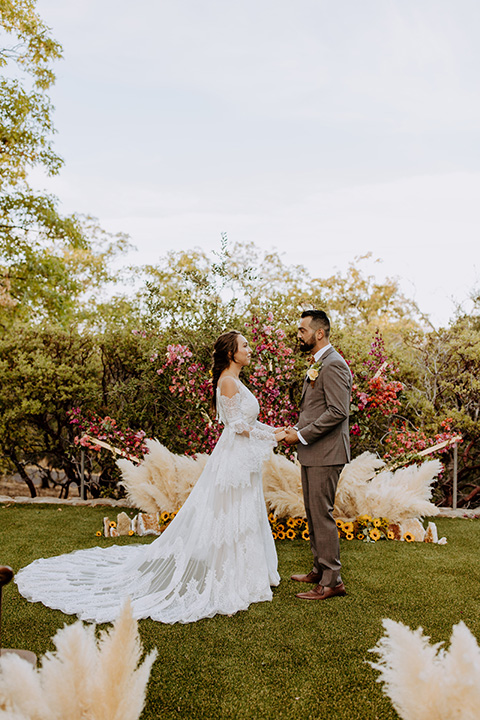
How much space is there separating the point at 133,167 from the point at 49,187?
17.0ft

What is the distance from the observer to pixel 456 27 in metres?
8.05

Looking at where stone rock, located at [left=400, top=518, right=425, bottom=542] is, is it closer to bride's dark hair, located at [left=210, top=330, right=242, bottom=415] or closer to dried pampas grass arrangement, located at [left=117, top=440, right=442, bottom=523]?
dried pampas grass arrangement, located at [left=117, top=440, right=442, bottom=523]

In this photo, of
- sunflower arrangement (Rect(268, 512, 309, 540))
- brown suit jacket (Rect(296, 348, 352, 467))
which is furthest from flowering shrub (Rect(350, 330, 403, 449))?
brown suit jacket (Rect(296, 348, 352, 467))

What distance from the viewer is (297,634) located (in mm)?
3330

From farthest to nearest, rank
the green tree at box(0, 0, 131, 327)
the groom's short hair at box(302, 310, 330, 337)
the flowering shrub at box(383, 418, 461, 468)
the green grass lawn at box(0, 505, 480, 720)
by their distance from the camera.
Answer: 1. the green tree at box(0, 0, 131, 327)
2. the flowering shrub at box(383, 418, 461, 468)
3. the groom's short hair at box(302, 310, 330, 337)
4. the green grass lawn at box(0, 505, 480, 720)

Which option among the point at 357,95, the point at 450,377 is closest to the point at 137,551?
the point at 450,377

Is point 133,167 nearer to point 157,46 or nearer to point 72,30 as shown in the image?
point 72,30

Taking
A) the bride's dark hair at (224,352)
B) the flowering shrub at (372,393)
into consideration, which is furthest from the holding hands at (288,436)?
the flowering shrub at (372,393)

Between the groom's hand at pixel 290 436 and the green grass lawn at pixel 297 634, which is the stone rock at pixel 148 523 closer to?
the green grass lawn at pixel 297 634

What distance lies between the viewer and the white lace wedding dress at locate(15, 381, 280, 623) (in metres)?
3.80

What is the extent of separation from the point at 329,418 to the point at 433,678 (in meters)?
3.02

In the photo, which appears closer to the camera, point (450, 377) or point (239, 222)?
point (450, 377)

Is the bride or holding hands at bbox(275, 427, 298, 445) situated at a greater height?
holding hands at bbox(275, 427, 298, 445)

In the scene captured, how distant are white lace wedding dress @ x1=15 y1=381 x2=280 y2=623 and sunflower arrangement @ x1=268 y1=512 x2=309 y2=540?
4.75ft
